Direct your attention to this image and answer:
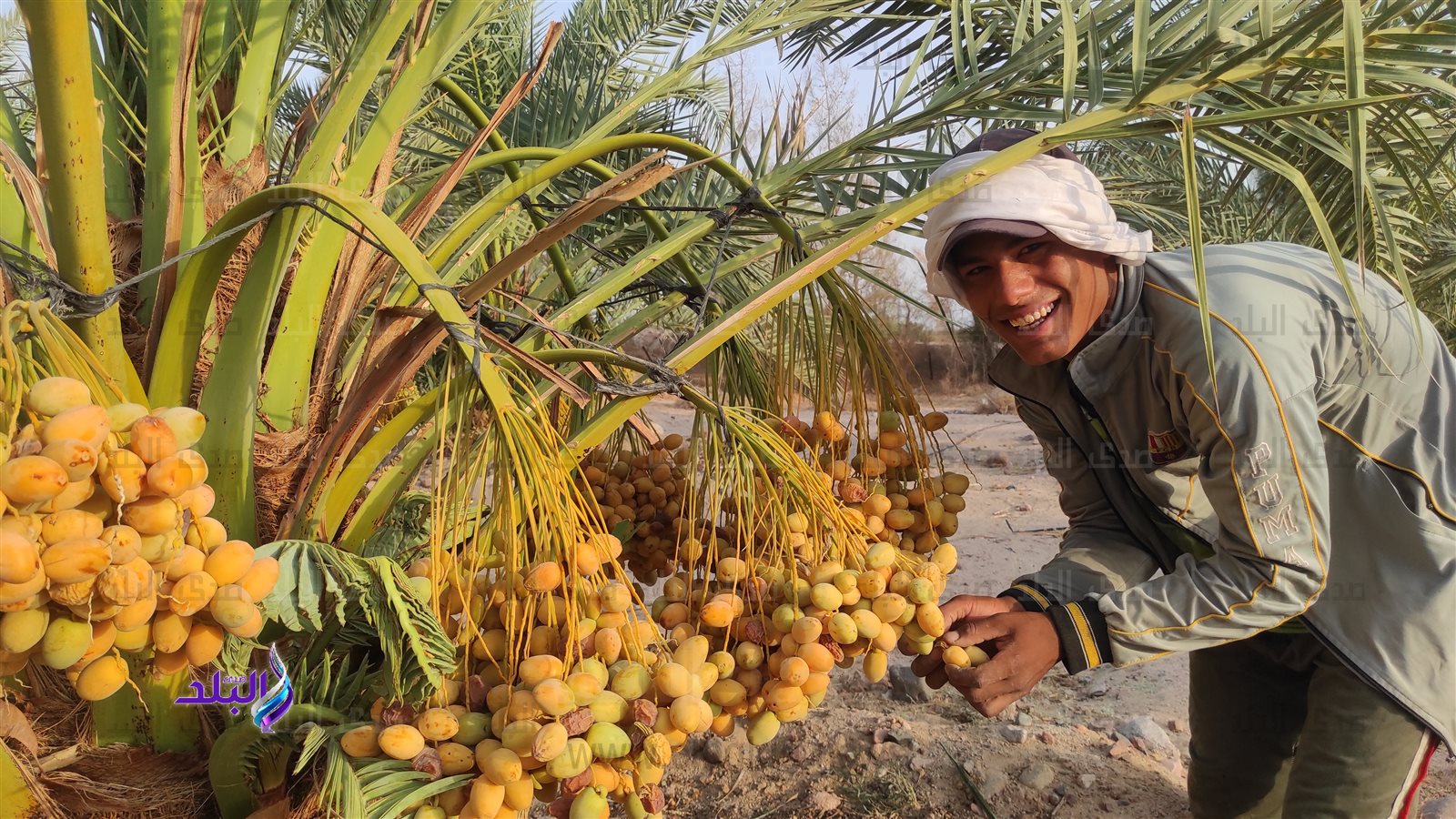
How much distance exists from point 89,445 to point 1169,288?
151cm

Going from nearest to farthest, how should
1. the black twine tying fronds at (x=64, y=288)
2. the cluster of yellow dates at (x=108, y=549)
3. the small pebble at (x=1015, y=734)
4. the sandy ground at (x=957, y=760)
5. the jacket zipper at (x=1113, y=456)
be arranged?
1. the cluster of yellow dates at (x=108, y=549)
2. the black twine tying fronds at (x=64, y=288)
3. the jacket zipper at (x=1113, y=456)
4. the sandy ground at (x=957, y=760)
5. the small pebble at (x=1015, y=734)

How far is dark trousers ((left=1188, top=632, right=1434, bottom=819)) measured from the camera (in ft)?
5.27

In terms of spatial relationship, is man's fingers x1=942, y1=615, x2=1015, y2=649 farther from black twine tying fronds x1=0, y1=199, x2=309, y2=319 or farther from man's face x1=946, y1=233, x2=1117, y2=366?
black twine tying fronds x1=0, y1=199, x2=309, y2=319

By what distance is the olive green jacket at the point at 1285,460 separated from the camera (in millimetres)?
1375

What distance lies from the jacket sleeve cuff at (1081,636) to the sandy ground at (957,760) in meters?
0.80

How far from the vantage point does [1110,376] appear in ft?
5.56

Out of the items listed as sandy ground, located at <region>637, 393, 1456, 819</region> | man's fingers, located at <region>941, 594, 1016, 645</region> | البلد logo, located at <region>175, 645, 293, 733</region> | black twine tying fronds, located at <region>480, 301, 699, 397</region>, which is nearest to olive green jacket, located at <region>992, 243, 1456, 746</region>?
man's fingers, located at <region>941, 594, 1016, 645</region>

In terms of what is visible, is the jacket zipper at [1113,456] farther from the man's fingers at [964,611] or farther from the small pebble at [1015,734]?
the small pebble at [1015,734]

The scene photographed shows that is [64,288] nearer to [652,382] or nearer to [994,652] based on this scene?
[652,382]

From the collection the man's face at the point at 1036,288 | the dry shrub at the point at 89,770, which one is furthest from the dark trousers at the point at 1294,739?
the dry shrub at the point at 89,770

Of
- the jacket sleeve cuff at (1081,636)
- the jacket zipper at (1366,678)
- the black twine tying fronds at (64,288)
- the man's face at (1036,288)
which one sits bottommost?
the jacket zipper at (1366,678)

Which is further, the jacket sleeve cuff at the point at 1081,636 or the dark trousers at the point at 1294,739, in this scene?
the dark trousers at the point at 1294,739

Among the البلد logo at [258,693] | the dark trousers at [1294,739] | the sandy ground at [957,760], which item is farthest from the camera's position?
the sandy ground at [957,760]

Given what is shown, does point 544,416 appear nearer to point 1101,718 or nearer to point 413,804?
point 413,804
